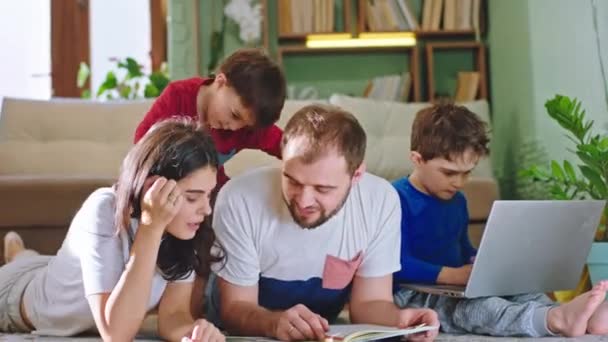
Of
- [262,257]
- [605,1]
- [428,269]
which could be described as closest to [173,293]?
[262,257]

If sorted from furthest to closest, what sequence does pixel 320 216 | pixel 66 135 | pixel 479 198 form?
pixel 66 135
pixel 479 198
pixel 320 216

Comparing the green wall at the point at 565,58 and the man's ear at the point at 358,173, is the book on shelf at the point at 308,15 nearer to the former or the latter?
the green wall at the point at 565,58

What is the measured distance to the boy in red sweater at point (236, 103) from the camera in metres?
1.97

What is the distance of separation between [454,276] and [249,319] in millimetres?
526

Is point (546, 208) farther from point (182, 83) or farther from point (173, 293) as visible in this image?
point (182, 83)

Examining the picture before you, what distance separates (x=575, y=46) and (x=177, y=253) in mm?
1861

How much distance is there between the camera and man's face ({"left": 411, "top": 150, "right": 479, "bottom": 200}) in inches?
78.6

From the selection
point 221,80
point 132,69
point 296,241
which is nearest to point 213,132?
point 221,80

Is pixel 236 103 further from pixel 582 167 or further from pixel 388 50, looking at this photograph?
pixel 388 50

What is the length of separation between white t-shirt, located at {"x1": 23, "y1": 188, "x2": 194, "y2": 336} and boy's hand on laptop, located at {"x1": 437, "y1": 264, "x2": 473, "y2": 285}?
0.60 m

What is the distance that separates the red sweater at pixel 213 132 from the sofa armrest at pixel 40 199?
0.93 m

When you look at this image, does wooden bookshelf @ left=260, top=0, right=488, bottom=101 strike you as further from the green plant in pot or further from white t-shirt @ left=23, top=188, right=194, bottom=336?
white t-shirt @ left=23, top=188, right=194, bottom=336

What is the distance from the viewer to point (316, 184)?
1.57 meters

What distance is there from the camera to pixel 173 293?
166 centimetres
